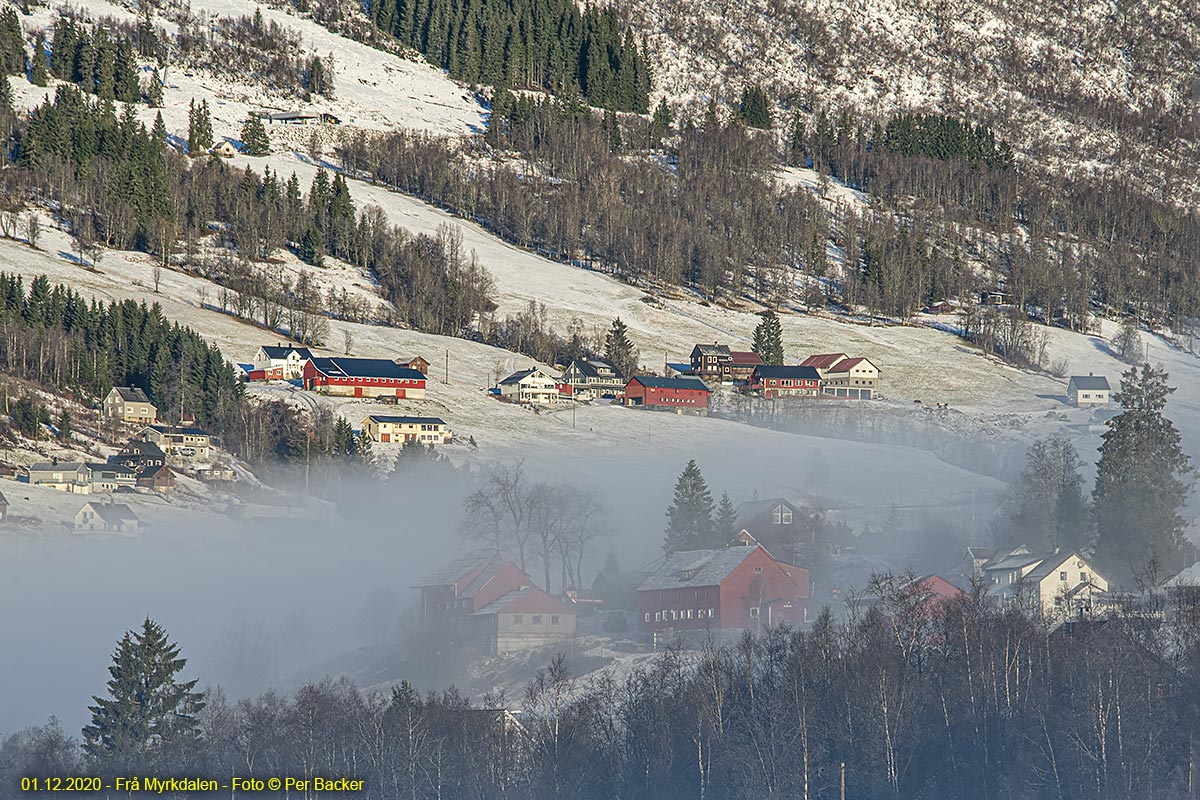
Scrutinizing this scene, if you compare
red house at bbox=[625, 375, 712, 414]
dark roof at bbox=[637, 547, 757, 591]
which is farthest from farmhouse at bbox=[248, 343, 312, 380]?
dark roof at bbox=[637, 547, 757, 591]

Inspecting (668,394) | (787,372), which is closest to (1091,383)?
(787,372)

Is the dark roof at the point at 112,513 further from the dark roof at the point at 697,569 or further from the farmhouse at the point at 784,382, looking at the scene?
the farmhouse at the point at 784,382

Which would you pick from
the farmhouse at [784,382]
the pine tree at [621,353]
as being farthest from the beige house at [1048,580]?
the pine tree at [621,353]

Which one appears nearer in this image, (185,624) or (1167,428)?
(185,624)

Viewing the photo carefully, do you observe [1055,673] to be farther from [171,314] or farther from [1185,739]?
[171,314]

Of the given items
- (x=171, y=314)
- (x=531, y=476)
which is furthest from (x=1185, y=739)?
(x=171, y=314)
